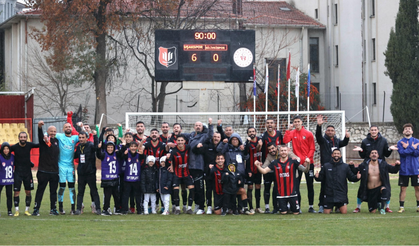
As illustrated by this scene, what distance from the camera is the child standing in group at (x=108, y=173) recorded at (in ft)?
38.0

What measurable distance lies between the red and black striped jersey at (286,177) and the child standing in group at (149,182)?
2.45m

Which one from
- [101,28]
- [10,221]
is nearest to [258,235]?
[10,221]

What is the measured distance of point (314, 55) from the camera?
39469mm

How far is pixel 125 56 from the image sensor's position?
33.8 metres

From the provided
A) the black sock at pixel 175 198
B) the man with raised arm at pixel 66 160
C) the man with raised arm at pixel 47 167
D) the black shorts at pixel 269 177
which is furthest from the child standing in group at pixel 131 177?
the black shorts at pixel 269 177

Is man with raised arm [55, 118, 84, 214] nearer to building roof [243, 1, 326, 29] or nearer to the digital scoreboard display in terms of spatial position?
the digital scoreboard display

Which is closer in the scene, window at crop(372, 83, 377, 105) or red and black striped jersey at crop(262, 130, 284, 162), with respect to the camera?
→ red and black striped jersey at crop(262, 130, 284, 162)

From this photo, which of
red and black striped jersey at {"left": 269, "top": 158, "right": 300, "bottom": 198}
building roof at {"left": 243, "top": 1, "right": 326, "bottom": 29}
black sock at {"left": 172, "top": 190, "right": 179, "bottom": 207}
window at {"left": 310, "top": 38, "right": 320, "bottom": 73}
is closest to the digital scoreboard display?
black sock at {"left": 172, "top": 190, "right": 179, "bottom": 207}

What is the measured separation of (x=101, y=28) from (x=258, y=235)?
21935 mm

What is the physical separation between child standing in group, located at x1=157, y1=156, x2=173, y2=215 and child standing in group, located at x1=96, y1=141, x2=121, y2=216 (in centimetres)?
91

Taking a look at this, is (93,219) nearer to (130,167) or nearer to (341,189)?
(130,167)

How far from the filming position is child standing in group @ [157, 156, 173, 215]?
38.6 ft

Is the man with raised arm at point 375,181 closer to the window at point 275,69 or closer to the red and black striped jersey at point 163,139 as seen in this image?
the red and black striped jersey at point 163,139

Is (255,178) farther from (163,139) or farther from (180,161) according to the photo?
(163,139)
